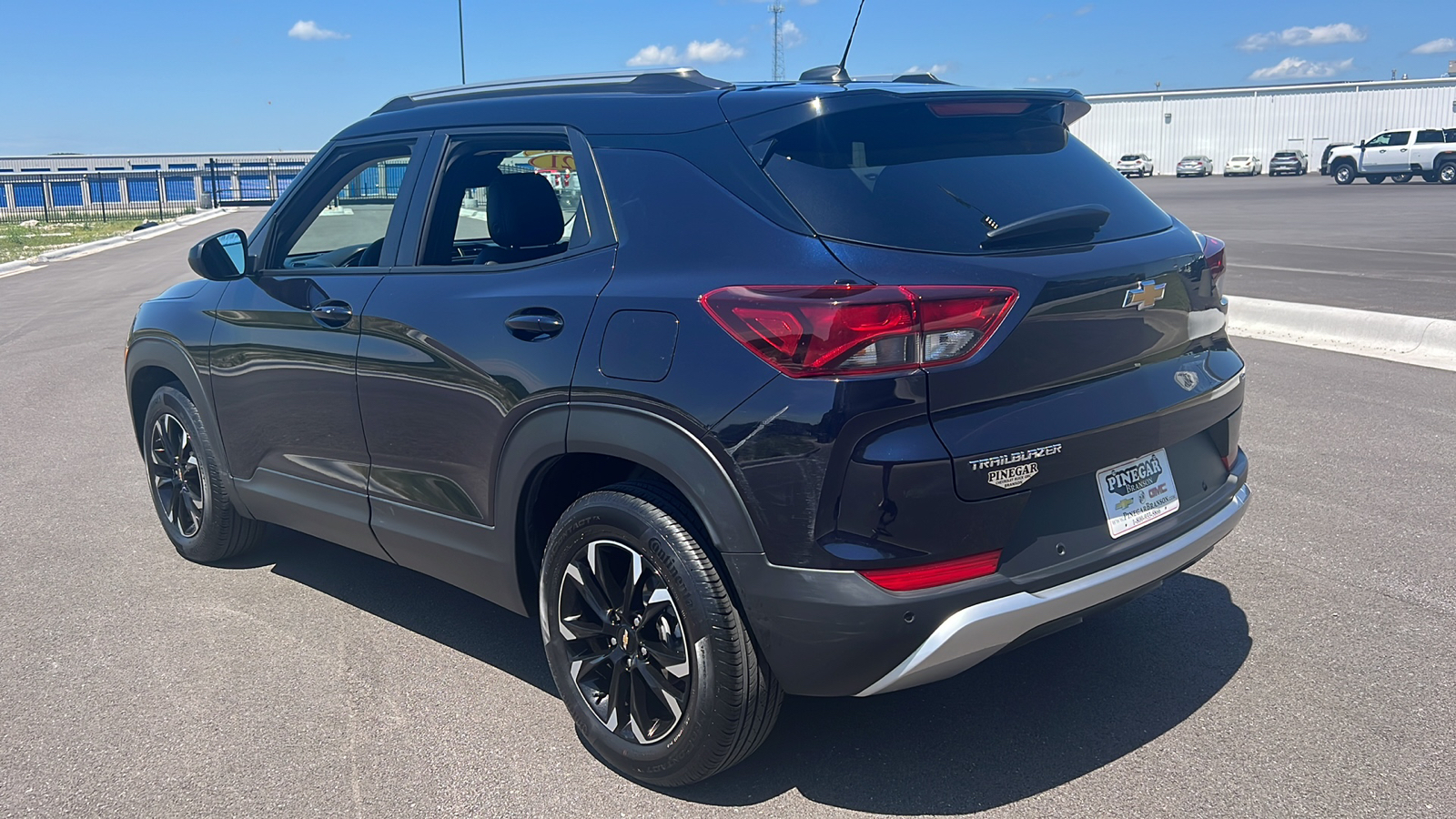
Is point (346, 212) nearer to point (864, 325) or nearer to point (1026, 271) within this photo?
point (864, 325)

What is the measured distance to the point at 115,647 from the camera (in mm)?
4164

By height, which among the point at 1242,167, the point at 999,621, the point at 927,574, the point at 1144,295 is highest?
the point at 1242,167

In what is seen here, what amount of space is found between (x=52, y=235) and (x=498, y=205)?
132ft

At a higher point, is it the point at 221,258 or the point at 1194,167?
the point at 1194,167

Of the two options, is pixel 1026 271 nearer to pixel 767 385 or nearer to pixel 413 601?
pixel 767 385

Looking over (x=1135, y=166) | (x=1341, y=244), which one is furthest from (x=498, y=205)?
(x=1135, y=166)

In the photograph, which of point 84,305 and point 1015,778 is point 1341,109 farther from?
point 1015,778

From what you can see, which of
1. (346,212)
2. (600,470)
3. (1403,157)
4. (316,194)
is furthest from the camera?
(1403,157)

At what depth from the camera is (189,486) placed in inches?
198

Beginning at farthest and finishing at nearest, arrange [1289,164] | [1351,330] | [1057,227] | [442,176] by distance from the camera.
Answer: [1289,164] → [1351,330] → [442,176] → [1057,227]

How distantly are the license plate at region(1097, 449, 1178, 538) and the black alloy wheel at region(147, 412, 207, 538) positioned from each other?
12.1 ft

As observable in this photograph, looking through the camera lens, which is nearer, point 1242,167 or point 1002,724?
→ point 1002,724

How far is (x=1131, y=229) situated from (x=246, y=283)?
127 inches

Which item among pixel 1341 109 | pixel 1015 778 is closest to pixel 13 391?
pixel 1015 778
